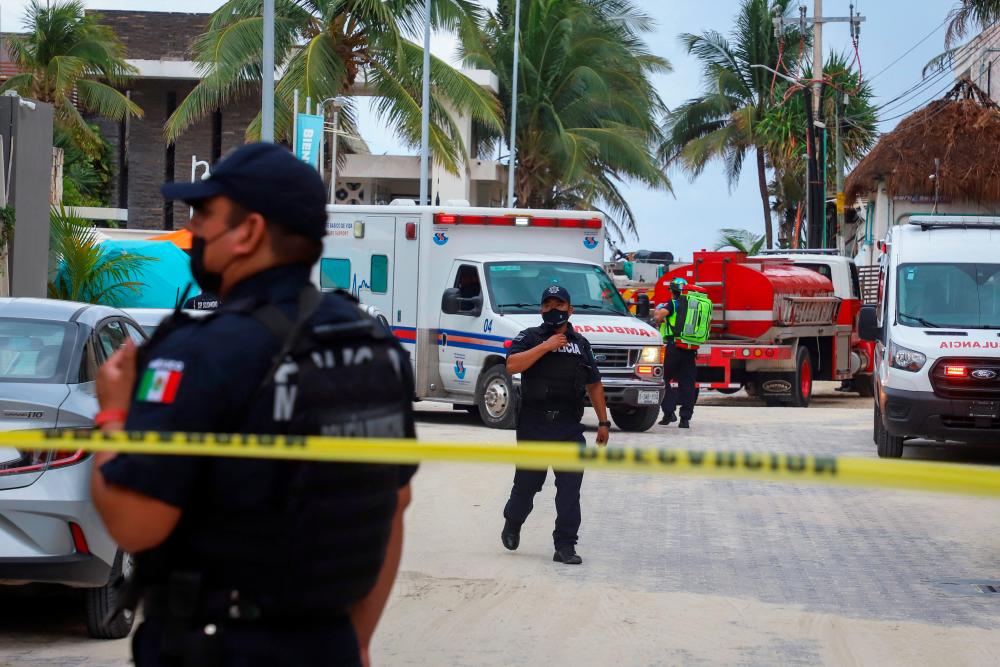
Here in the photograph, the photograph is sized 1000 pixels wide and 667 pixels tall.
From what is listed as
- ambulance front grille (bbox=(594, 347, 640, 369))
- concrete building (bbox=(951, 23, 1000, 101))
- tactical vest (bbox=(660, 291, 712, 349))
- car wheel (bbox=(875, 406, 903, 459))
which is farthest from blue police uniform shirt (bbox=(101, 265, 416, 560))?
concrete building (bbox=(951, 23, 1000, 101))

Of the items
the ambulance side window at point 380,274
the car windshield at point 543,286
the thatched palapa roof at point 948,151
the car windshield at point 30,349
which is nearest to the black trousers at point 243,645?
the car windshield at point 30,349

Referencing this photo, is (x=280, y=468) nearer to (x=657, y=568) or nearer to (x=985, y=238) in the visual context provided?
(x=657, y=568)

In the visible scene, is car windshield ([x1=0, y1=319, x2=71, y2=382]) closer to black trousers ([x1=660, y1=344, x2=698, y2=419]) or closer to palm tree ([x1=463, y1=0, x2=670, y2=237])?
black trousers ([x1=660, y1=344, x2=698, y2=419])

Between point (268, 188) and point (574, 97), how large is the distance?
129 ft

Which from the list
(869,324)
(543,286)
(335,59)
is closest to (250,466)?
(869,324)

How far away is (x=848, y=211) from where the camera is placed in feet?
168

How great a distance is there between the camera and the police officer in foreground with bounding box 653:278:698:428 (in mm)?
17812

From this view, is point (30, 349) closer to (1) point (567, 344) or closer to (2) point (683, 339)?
(1) point (567, 344)

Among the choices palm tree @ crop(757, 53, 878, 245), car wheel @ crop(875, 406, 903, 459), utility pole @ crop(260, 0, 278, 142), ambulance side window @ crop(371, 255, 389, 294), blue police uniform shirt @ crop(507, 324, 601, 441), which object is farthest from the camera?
palm tree @ crop(757, 53, 878, 245)

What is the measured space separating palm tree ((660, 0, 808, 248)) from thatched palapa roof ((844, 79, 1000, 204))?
15.0 m

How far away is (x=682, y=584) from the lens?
8328 millimetres

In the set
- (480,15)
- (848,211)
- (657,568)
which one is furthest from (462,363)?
(848,211)

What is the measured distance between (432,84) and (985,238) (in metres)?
19.0

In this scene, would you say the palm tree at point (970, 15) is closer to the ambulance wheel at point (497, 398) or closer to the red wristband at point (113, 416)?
the ambulance wheel at point (497, 398)
